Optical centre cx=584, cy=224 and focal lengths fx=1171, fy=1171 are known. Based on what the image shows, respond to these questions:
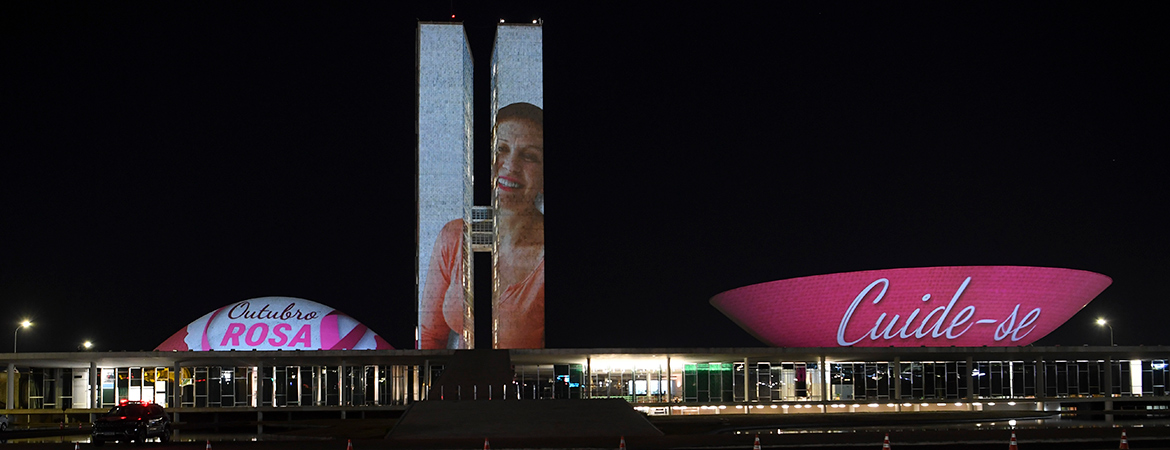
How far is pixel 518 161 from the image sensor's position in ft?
237

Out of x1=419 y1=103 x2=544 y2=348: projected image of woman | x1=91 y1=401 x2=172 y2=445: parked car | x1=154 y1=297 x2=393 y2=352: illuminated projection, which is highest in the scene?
x1=419 y1=103 x2=544 y2=348: projected image of woman

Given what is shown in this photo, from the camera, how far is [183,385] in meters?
50.2

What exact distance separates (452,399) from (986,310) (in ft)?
75.2

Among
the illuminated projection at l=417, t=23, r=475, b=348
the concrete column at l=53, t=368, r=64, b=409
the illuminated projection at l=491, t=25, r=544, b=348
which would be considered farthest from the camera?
the illuminated projection at l=491, t=25, r=544, b=348

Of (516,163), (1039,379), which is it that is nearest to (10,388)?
(516,163)

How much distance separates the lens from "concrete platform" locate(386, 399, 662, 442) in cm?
3131

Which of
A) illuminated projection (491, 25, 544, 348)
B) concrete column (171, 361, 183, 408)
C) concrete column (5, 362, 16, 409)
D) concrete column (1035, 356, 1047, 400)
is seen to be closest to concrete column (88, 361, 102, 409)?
concrete column (5, 362, 16, 409)

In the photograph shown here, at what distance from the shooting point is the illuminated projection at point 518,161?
2798 inches

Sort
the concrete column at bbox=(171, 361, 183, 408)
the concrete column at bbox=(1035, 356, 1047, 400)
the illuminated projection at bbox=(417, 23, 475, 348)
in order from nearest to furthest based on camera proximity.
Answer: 1. the concrete column at bbox=(171, 361, 183, 408)
2. the concrete column at bbox=(1035, 356, 1047, 400)
3. the illuminated projection at bbox=(417, 23, 475, 348)

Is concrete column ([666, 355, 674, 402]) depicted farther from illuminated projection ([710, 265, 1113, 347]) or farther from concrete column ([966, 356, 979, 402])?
concrete column ([966, 356, 979, 402])

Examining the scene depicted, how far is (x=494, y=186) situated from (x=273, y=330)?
24.0 m

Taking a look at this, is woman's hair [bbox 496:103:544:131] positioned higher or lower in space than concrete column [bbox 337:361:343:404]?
higher

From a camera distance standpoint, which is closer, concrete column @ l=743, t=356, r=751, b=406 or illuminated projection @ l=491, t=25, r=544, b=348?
concrete column @ l=743, t=356, r=751, b=406

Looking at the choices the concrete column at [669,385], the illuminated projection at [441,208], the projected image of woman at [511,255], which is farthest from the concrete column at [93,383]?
the concrete column at [669,385]
